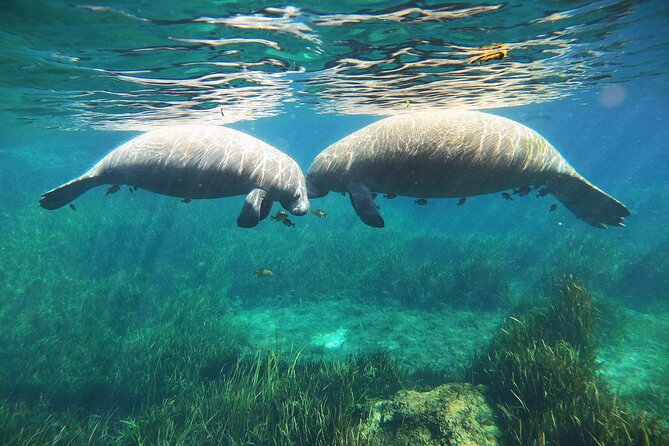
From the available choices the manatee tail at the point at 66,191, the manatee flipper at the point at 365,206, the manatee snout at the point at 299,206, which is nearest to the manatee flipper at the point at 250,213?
the manatee snout at the point at 299,206

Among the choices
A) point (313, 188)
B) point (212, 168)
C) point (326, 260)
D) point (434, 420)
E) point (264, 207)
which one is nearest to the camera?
point (434, 420)

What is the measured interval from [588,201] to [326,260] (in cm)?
1152

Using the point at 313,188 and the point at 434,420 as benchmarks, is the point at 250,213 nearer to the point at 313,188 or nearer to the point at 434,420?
the point at 313,188

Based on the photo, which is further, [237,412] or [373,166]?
[237,412]

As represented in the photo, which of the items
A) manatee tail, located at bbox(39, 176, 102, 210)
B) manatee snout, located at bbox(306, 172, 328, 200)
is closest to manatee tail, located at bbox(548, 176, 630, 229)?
manatee snout, located at bbox(306, 172, 328, 200)

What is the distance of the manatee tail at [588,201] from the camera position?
5934 millimetres

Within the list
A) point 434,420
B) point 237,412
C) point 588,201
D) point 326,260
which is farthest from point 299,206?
point 326,260

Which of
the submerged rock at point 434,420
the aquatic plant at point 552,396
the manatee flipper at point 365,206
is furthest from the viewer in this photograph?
the manatee flipper at point 365,206

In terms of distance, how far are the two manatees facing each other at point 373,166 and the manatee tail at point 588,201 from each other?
0.05 feet

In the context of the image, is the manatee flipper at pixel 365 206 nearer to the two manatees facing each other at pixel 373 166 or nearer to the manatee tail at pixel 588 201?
the two manatees facing each other at pixel 373 166

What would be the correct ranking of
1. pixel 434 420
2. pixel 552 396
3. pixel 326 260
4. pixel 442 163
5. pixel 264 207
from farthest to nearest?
pixel 326 260
pixel 264 207
pixel 552 396
pixel 442 163
pixel 434 420

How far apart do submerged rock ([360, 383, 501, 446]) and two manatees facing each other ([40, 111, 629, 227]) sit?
8.87 feet

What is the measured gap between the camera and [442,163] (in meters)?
4.88

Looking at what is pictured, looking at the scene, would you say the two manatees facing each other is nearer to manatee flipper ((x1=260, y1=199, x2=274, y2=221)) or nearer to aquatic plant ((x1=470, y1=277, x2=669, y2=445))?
manatee flipper ((x1=260, y1=199, x2=274, y2=221))
